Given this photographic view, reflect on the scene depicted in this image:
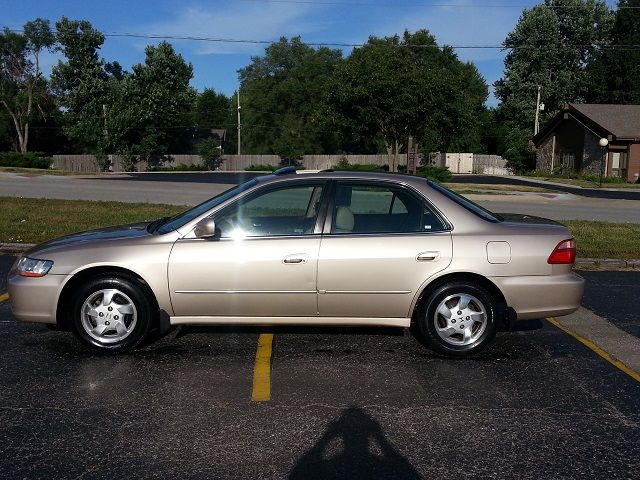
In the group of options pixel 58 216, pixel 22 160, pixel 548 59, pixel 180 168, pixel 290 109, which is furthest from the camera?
pixel 290 109

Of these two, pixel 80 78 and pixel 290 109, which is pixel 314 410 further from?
pixel 290 109

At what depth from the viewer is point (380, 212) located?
580 centimetres

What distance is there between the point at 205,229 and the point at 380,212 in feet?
5.17

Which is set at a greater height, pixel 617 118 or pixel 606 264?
pixel 617 118

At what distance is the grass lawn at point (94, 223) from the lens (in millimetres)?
11336

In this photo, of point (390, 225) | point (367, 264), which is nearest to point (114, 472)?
point (367, 264)

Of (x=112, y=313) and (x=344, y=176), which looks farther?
(x=344, y=176)

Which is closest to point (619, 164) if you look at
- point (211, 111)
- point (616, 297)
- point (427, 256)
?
point (616, 297)

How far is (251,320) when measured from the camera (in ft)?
17.7

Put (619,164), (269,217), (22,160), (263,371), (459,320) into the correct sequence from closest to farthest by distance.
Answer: (263,371) < (459,320) < (269,217) < (619,164) < (22,160)

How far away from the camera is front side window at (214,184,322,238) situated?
17.8ft

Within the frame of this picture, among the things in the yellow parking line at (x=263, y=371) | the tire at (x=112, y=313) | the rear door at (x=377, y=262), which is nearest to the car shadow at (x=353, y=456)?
the yellow parking line at (x=263, y=371)

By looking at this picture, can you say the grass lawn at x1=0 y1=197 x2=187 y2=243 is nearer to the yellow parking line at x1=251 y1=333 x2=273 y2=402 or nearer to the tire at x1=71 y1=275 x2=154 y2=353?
the tire at x1=71 y1=275 x2=154 y2=353

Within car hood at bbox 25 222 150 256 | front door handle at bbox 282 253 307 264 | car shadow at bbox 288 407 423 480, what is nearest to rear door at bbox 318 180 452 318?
front door handle at bbox 282 253 307 264
